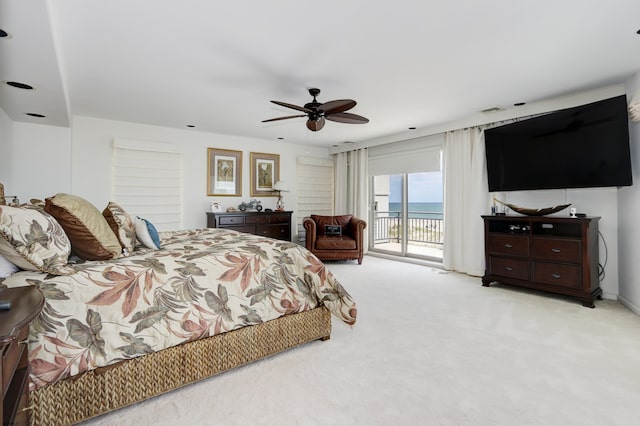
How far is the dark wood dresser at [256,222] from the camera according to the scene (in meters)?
5.22

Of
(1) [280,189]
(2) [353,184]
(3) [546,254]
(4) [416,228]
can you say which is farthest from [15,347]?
(4) [416,228]

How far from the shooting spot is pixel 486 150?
436cm

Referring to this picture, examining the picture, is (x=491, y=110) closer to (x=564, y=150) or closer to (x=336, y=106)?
(x=564, y=150)

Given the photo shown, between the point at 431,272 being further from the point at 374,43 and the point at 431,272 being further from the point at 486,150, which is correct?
the point at 374,43

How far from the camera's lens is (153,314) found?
172 centimetres

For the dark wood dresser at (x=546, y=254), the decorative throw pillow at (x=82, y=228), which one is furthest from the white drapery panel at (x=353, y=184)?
the decorative throw pillow at (x=82, y=228)

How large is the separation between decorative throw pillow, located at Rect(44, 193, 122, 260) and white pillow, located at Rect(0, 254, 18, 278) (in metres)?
0.32

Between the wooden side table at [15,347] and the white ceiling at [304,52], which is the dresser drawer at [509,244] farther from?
the wooden side table at [15,347]

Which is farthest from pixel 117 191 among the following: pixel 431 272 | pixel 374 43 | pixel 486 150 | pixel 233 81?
pixel 486 150

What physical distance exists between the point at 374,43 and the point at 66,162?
435 cm

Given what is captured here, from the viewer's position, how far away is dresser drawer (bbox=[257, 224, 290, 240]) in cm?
567

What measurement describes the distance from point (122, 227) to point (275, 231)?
12.0ft

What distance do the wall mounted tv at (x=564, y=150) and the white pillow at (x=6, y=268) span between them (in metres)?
4.77

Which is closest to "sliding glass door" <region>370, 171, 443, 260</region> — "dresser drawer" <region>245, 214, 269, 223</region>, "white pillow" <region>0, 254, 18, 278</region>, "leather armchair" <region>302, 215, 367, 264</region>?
"leather armchair" <region>302, 215, 367, 264</region>
